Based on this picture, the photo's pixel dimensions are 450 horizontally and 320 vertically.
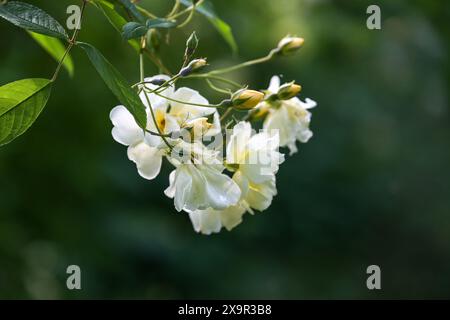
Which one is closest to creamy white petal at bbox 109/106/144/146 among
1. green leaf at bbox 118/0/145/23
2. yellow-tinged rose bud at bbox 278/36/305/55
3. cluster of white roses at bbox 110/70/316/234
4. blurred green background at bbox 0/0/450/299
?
cluster of white roses at bbox 110/70/316/234

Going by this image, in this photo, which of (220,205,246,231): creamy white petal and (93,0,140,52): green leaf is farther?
(220,205,246,231): creamy white petal

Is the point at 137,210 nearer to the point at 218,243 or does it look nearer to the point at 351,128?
the point at 218,243

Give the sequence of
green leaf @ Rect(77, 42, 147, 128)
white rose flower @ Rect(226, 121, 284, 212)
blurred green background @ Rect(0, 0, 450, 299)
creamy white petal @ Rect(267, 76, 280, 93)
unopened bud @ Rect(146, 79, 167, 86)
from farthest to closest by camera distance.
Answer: blurred green background @ Rect(0, 0, 450, 299)
creamy white petal @ Rect(267, 76, 280, 93)
white rose flower @ Rect(226, 121, 284, 212)
unopened bud @ Rect(146, 79, 167, 86)
green leaf @ Rect(77, 42, 147, 128)

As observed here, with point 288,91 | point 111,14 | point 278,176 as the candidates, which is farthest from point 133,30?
point 278,176

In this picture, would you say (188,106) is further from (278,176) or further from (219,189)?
(278,176)

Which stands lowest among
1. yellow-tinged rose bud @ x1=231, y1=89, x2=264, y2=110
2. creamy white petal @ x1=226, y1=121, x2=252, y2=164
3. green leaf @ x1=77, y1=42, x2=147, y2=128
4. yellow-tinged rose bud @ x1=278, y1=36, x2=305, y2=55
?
green leaf @ x1=77, y1=42, x2=147, y2=128

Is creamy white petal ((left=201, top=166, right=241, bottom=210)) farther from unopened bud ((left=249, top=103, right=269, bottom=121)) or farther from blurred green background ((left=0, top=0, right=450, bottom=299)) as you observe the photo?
blurred green background ((left=0, top=0, right=450, bottom=299))

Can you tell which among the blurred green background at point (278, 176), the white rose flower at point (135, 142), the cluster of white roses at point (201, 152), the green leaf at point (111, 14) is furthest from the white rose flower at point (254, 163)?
the blurred green background at point (278, 176)

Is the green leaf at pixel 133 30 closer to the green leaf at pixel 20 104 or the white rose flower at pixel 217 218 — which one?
the green leaf at pixel 20 104
